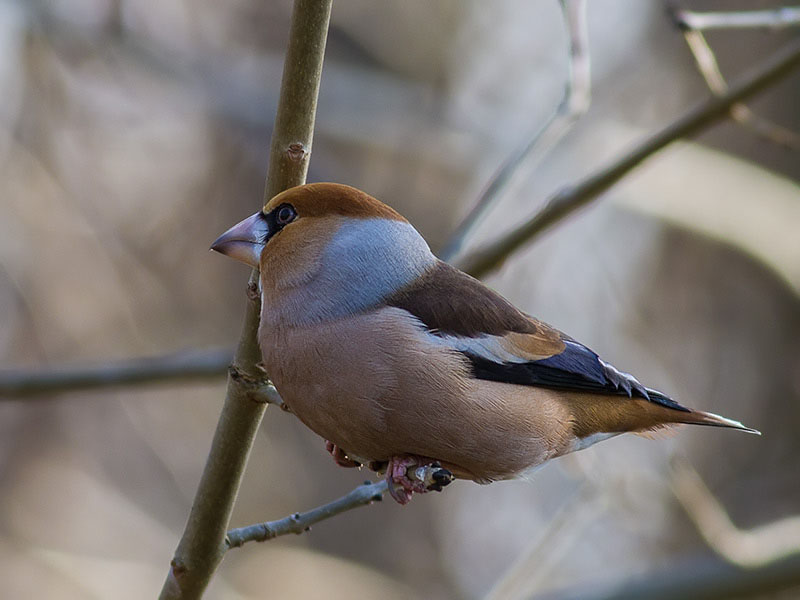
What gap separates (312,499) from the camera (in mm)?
10609

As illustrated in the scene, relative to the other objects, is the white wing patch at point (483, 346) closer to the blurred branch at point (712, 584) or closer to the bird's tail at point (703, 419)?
the bird's tail at point (703, 419)

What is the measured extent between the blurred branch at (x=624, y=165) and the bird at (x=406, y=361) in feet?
2.24

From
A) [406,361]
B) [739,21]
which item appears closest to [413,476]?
[406,361]

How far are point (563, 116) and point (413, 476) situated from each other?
2302 mm

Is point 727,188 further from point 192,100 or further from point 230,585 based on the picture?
point 230,585

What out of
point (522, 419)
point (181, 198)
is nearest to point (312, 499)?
point (181, 198)

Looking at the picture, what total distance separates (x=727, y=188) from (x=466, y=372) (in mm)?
6496

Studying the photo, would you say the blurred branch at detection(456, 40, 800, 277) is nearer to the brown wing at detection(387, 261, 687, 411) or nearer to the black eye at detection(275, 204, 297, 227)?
the brown wing at detection(387, 261, 687, 411)

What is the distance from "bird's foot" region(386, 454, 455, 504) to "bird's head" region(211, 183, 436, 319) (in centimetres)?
57

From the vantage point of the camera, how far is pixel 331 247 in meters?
3.42

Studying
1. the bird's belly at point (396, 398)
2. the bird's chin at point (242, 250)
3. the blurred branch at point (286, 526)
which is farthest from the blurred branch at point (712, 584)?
the bird's chin at point (242, 250)

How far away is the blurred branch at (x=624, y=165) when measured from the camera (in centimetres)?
421

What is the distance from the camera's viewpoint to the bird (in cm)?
302

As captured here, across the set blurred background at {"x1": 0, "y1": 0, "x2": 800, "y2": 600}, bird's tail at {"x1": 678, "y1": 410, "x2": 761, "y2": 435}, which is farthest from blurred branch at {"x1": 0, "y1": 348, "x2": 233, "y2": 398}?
→ blurred background at {"x1": 0, "y1": 0, "x2": 800, "y2": 600}
